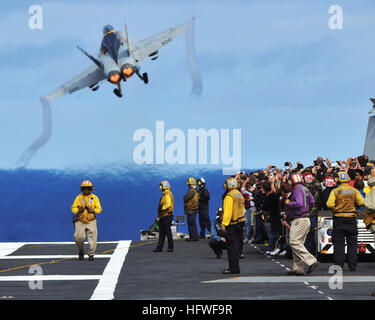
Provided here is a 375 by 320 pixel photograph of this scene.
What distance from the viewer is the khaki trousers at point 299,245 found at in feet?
65.1

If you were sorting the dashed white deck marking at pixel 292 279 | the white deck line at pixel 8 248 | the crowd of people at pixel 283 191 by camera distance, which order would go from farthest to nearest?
1. the white deck line at pixel 8 248
2. the crowd of people at pixel 283 191
3. the dashed white deck marking at pixel 292 279

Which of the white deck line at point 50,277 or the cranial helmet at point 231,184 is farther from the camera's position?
the cranial helmet at point 231,184

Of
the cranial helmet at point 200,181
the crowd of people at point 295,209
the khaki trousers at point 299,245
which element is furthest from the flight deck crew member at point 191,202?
the khaki trousers at point 299,245

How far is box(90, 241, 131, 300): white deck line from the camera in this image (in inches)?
664

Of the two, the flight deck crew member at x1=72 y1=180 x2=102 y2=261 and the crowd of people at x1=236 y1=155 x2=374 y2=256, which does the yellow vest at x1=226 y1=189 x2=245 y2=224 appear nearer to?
the crowd of people at x1=236 y1=155 x2=374 y2=256

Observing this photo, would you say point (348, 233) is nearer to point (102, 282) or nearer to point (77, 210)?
point (102, 282)

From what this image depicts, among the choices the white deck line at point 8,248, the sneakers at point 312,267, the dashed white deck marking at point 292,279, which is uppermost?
the sneakers at point 312,267

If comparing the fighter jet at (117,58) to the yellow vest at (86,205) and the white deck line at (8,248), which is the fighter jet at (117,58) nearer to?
the white deck line at (8,248)

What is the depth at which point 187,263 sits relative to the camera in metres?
24.6

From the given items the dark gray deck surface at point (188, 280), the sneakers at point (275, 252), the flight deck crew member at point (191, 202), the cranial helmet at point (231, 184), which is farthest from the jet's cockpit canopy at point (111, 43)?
the cranial helmet at point (231, 184)

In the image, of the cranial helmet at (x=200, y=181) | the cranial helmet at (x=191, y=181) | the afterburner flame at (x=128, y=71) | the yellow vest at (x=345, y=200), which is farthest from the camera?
the afterburner flame at (x=128, y=71)

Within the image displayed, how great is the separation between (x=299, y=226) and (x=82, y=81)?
27.1 m

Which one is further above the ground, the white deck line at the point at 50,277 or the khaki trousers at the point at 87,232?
Result: the khaki trousers at the point at 87,232
